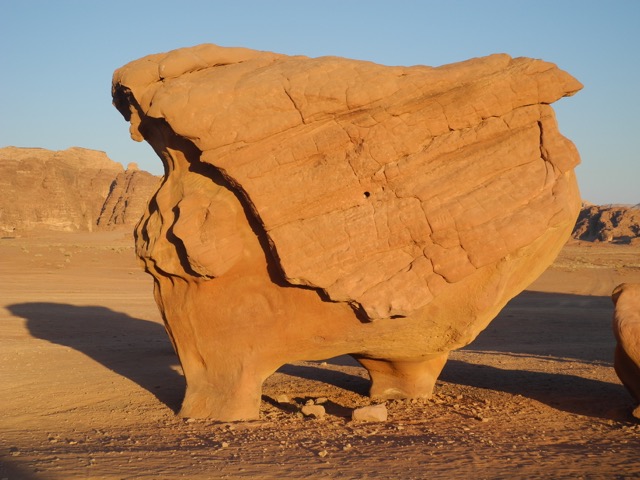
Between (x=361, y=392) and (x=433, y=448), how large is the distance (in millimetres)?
4058

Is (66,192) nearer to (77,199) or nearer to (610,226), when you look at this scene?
(77,199)

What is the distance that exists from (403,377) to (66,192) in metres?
73.6

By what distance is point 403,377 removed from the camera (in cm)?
1019

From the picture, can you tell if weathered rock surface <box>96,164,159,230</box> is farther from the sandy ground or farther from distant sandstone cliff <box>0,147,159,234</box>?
the sandy ground

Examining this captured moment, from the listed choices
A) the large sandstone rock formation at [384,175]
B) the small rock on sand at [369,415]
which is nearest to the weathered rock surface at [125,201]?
the large sandstone rock formation at [384,175]

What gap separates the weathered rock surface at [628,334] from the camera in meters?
8.55

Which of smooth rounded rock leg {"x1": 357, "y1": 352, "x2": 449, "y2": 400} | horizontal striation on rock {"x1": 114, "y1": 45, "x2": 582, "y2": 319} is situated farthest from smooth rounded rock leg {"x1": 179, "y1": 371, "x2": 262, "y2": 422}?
smooth rounded rock leg {"x1": 357, "y1": 352, "x2": 449, "y2": 400}

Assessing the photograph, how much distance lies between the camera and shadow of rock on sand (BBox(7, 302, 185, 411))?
11.9 metres

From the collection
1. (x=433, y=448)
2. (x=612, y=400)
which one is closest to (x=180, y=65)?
(x=433, y=448)

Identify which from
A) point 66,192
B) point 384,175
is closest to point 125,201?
point 66,192

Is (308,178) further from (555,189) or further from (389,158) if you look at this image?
(555,189)

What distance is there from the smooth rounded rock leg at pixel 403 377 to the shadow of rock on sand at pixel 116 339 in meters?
2.93

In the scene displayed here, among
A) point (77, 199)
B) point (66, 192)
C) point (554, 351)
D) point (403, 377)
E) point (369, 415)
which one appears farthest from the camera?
point (77, 199)

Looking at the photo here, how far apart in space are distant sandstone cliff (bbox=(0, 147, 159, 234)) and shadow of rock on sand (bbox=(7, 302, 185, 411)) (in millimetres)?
45453
